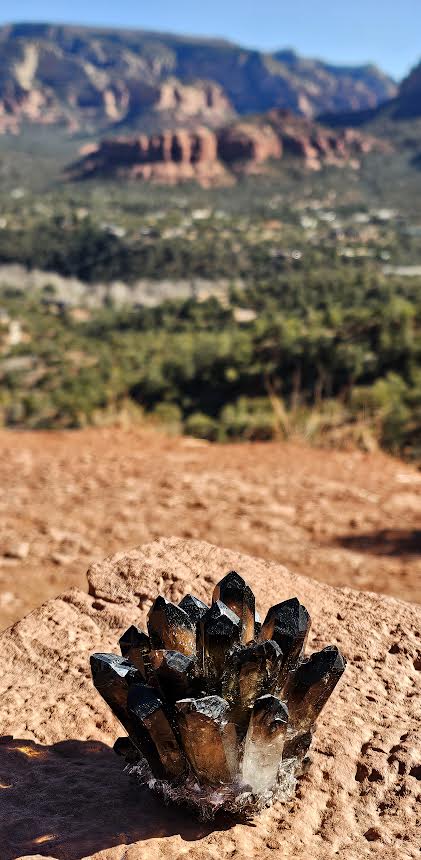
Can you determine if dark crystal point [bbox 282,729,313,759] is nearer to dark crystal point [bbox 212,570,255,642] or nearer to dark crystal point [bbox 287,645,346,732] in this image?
dark crystal point [bbox 287,645,346,732]

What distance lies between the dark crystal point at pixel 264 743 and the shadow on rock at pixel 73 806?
120 mm

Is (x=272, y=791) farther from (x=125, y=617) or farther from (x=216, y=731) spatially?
(x=125, y=617)

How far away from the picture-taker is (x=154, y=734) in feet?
5.02

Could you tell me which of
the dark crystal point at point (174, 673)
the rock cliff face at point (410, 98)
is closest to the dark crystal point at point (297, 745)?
the dark crystal point at point (174, 673)

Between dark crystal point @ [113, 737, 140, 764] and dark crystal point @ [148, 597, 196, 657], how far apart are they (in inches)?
8.9

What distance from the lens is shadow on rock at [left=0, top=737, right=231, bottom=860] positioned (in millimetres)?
1476

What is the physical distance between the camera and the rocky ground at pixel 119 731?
58.8 inches

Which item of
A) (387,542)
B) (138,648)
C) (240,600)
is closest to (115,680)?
(138,648)

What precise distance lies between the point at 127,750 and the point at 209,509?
8.49 ft

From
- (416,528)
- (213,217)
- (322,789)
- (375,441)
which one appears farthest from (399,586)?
(213,217)

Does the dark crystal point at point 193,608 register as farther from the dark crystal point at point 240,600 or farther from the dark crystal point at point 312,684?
the dark crystal point at point 312,684

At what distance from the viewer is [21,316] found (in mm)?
49750

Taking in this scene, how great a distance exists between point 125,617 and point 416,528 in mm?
2273

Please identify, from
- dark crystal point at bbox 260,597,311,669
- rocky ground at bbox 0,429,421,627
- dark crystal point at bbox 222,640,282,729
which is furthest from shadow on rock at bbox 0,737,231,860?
rocky ground at bbox 0,429,421,627
